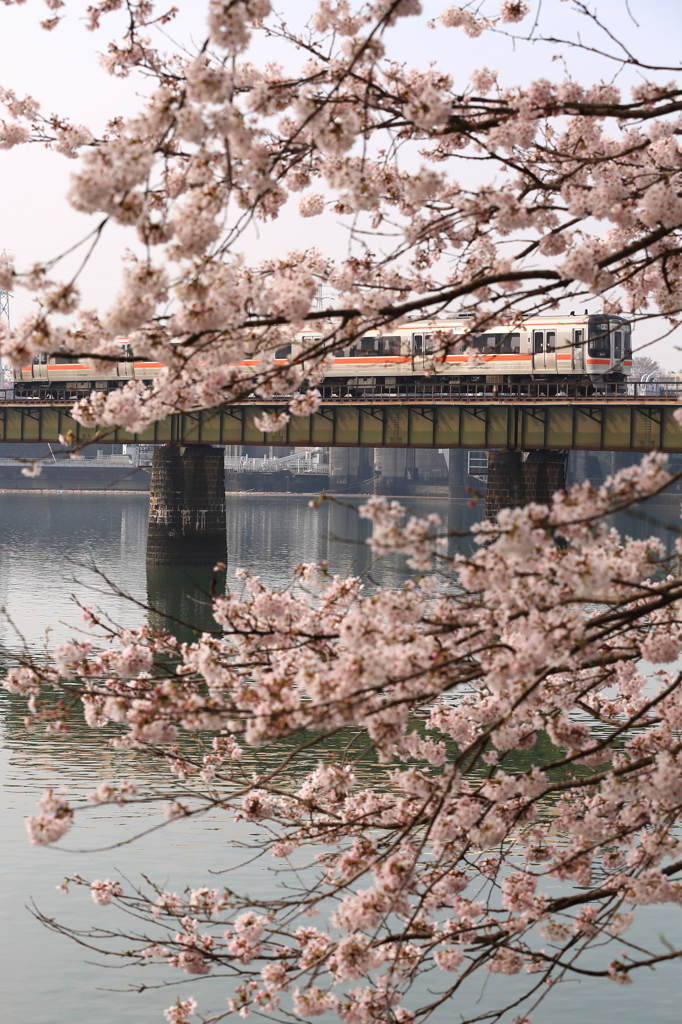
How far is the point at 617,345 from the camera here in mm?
54219

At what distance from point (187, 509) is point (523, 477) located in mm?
15592

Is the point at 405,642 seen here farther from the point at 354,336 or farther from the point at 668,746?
the point at 668,746

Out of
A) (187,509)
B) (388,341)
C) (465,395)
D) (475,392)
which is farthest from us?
(388,341)

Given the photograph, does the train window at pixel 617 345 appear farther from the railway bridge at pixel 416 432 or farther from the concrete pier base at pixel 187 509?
the concrete pier base at pixel 187 509

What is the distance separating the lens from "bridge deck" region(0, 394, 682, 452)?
46.5 m

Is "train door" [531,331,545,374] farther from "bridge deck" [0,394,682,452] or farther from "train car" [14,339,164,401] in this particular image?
"train car" [14,339,164,401]

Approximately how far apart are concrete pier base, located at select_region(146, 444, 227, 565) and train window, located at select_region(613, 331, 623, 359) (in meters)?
18.5

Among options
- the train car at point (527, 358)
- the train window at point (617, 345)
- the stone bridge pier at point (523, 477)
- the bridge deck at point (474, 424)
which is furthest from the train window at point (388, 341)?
the train window at point (617, 345)

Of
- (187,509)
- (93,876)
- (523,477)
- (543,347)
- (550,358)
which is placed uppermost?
(543,347)

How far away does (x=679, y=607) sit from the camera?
25.9ft

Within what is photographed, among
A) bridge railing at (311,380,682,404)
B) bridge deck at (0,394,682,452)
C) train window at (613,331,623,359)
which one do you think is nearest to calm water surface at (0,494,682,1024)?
bridge deck at (0,394,682,452)

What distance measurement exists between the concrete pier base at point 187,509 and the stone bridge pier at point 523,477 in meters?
13.0

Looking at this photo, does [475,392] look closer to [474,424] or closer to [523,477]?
[474,424]

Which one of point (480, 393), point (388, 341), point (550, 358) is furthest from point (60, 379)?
point (550, 358)
